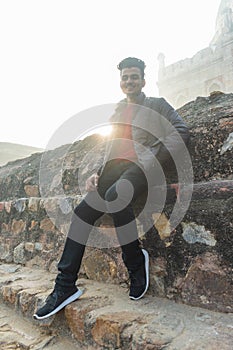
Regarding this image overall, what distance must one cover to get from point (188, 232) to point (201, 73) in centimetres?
2400

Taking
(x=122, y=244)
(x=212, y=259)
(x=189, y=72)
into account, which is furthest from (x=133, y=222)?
(x=189, y=72)

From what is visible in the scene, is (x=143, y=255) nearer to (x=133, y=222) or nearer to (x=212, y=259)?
(x=133, y=222)

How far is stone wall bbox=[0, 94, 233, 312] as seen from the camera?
1.36 meters

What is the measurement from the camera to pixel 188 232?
1.49m

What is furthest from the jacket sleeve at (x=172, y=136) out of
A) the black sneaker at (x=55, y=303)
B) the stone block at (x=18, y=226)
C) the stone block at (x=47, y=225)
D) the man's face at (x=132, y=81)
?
the stone block at (x=18, y=226)

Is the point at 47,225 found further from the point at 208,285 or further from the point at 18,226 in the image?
the point at 208,285

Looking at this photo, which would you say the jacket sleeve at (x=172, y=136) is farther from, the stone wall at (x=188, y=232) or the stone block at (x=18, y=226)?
the stone block at (x=18, y=226)

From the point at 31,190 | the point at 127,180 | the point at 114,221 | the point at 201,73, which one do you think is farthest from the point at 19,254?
the point at 201,73

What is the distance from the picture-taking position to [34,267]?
98.4 inches

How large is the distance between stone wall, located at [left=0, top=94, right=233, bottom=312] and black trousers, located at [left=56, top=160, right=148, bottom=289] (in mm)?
116

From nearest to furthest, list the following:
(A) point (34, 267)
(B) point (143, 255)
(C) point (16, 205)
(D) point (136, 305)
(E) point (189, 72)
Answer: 1. (D) point (136, 305)
2. (B) point (143, 255)
3. (A) point (34, 267)
4. (C) point (16, 205)
5. (E) point (189, 72)

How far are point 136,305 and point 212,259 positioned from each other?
1.45 feet

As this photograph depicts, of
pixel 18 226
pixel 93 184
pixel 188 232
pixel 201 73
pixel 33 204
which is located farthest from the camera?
pixel 201 73

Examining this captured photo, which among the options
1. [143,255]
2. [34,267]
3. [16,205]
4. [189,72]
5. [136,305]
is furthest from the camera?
[189,72]
